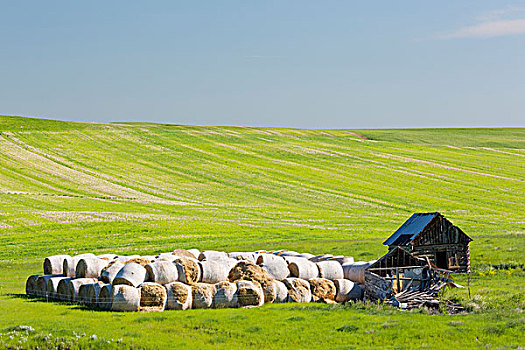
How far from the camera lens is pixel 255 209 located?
2864 inches

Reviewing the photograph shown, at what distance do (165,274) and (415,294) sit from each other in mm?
11177

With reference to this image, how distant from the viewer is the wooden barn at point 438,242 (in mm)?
43219

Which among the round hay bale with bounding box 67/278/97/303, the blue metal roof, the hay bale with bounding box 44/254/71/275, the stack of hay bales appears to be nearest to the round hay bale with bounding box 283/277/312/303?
the stack of hay bales

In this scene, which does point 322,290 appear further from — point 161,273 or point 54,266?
point 54,266

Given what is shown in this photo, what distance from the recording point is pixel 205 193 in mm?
81250

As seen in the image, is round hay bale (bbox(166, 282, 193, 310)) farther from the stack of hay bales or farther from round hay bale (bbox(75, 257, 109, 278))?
round hay bale (bbox(75, 257, 109, 278))

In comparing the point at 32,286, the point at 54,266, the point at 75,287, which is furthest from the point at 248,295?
the point at 32,286

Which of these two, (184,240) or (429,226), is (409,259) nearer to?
(429,226)

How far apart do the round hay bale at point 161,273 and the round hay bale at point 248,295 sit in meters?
2.90

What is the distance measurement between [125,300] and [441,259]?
22.9 meters

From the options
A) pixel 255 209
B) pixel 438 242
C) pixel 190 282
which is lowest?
pixel 190 282

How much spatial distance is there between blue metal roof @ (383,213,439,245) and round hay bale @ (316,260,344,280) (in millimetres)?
9169

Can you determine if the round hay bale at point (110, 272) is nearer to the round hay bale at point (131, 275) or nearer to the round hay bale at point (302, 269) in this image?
the round hay bale at point (131, 275)

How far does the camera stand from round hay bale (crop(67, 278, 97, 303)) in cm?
3092
